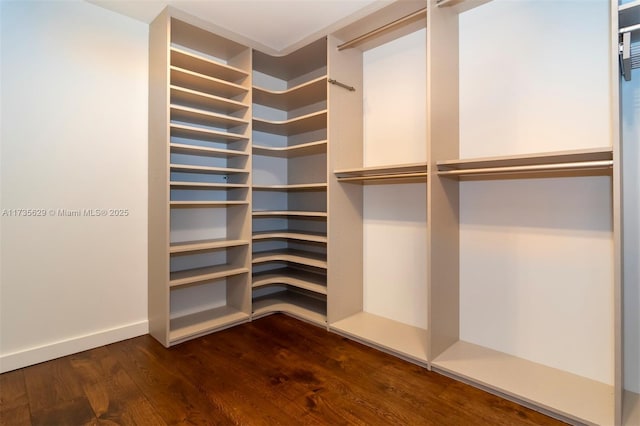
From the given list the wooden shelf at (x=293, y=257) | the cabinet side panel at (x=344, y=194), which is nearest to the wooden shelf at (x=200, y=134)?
the cabinet side panel at (x=344, y=194)

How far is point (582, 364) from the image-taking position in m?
1.81

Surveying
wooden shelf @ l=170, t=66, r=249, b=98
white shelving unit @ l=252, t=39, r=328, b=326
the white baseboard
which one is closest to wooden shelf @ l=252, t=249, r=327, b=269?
white shelving unit @ l=252, t=39, r=328, b=326

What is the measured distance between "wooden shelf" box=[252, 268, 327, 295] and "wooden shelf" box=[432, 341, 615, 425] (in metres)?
1.13

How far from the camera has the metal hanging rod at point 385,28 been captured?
2158 millimetres

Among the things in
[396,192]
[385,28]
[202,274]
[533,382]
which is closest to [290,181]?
[396,192]

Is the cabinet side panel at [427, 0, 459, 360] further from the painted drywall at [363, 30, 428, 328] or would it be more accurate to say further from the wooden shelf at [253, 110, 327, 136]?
the wooden shelf at [253, 110, 327, 136]

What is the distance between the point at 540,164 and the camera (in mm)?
1820

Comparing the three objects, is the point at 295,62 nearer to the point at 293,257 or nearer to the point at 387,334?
the point at 293,257

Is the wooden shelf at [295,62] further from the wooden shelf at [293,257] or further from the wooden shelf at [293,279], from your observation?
the wooden shelf at [293,279]

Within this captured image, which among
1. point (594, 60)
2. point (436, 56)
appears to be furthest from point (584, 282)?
point (436, 56)

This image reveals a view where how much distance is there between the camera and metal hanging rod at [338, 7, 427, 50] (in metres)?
2.16

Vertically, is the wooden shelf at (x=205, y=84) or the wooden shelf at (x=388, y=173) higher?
the wooden shelf at (x=205, y=84)

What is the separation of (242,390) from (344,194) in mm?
1637

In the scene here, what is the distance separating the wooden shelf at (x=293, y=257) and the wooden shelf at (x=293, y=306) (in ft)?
1.48
